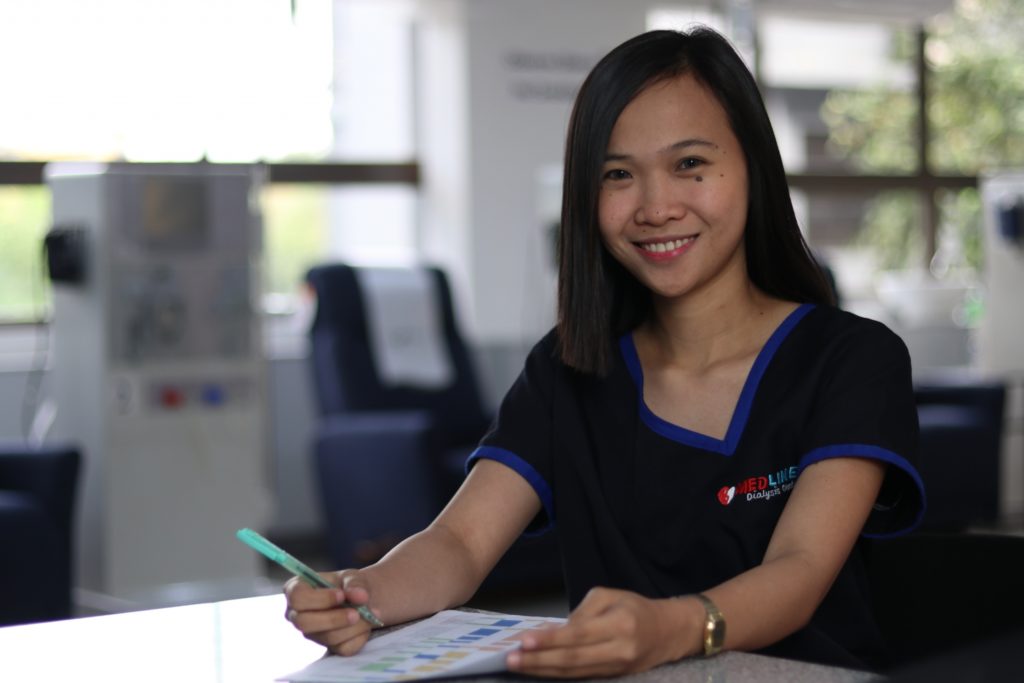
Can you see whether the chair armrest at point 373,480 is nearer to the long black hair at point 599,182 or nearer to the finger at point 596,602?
the long black hair at point 599,182

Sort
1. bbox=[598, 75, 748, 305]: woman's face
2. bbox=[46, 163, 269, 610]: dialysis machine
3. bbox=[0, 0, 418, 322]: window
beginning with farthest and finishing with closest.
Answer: bbox=[0, 0, 418, 322]: window, bbox=[46, 163, 269, 610]: dialysis machine, bbox=[598, 75, 748, 305]: woman's face

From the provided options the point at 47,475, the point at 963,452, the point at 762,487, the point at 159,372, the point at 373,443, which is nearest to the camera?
the point at 762,487

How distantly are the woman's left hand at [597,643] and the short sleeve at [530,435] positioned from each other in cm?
40

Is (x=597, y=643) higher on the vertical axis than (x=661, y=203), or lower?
lower

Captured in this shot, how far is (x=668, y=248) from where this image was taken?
1376mm

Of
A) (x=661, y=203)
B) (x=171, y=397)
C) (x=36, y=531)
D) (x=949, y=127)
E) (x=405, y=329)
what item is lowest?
(x=36, y=531)

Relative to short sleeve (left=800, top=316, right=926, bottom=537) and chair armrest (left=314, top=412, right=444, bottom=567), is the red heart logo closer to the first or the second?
short sleeve (left=800, top=316, right=926, bottom=537)

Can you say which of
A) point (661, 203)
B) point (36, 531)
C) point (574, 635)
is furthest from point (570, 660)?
point (36, 531)

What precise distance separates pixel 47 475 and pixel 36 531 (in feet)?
0.70

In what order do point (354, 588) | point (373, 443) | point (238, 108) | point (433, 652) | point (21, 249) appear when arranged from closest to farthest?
point (433, 652), point (354, 588), point (373, 443), point (21, 249), point (238, 108)

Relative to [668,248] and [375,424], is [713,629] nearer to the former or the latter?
[668,248]

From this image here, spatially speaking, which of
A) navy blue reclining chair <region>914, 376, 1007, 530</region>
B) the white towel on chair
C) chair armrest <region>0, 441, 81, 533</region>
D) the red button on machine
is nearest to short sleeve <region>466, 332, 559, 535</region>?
chair armrest <region>0, 441, 81, 533</region>

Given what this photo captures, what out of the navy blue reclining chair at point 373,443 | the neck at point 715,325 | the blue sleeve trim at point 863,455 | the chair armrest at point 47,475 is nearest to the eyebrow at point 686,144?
the neck at point 715,325

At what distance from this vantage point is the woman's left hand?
973 mm
